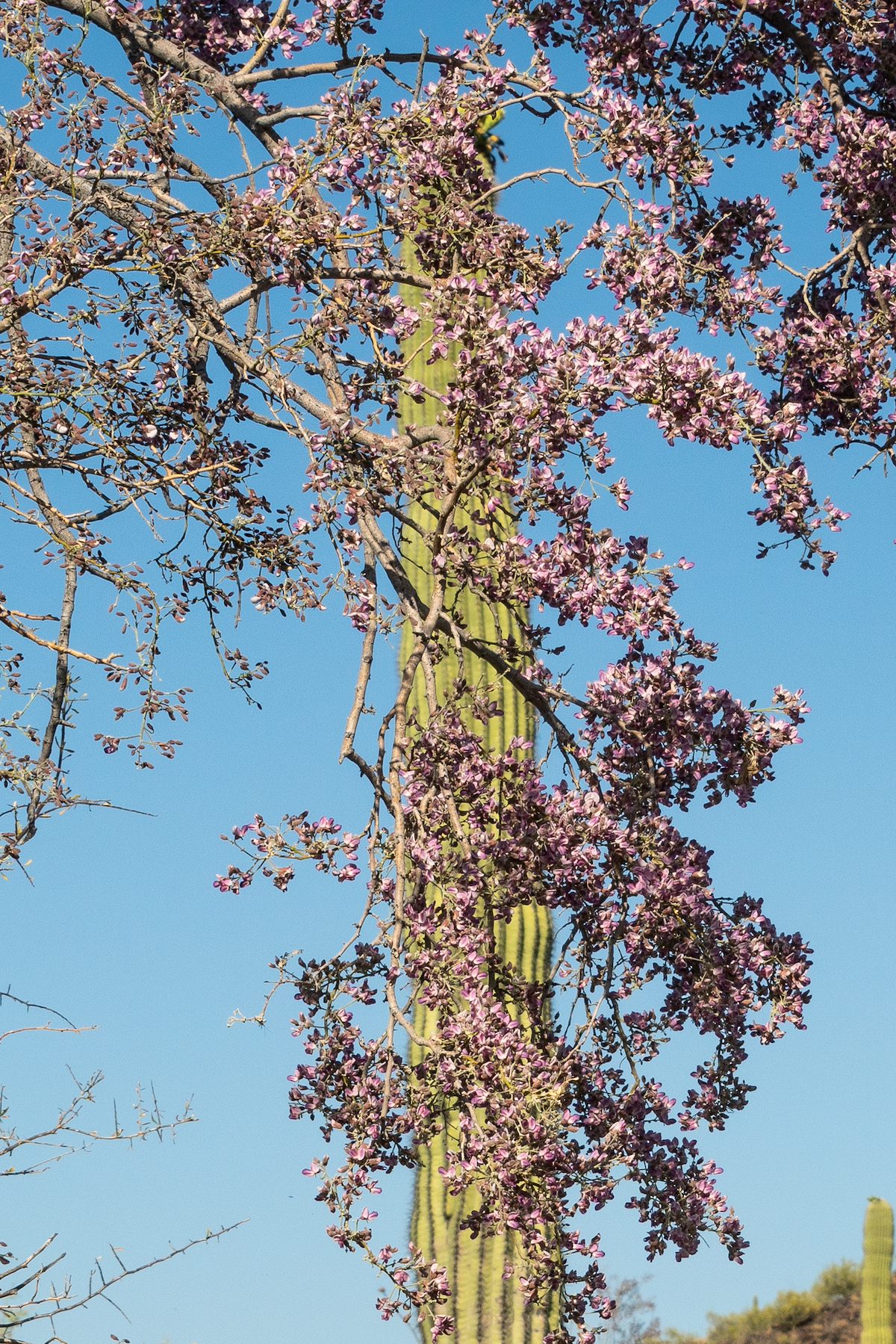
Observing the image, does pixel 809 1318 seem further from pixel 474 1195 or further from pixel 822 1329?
pixel 474 1195

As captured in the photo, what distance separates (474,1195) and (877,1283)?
8.97 metres

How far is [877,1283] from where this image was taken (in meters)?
15.8

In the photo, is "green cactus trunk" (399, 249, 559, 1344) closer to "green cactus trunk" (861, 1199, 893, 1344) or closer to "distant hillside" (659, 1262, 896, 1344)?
"green cactus trunk" (861, 1199, 893, 1344)

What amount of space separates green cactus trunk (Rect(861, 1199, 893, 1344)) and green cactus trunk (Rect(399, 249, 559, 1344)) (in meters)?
8.80

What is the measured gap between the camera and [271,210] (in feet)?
19.3

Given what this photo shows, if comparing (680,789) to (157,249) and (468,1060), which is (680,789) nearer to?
(468,1060)

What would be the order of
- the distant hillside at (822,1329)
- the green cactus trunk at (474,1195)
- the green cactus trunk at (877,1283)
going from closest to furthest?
the green cactus trunk at (474,1195) → the green cactus trunk at (877,1283) → the distant hillside at (822,1329)

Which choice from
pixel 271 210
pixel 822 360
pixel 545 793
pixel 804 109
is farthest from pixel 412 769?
pixel 804 109

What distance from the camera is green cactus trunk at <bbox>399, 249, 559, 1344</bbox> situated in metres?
8.09

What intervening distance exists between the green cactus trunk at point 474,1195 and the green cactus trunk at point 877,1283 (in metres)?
8.80

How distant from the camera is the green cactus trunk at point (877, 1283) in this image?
1568 centimetres

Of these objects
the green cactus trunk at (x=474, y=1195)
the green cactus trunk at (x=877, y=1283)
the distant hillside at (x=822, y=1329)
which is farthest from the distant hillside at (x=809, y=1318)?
the green cactus trunk at (x=474, y=1195)

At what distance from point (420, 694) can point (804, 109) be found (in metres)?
3.60

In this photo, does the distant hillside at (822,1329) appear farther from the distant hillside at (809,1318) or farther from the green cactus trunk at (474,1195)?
the green cactus trunk at (474,1195)
